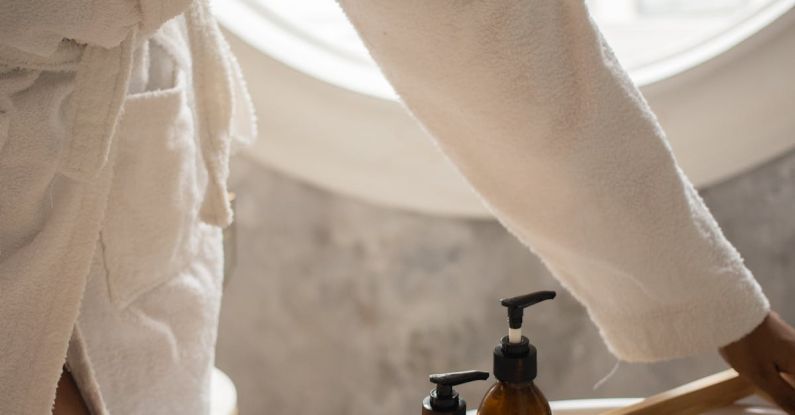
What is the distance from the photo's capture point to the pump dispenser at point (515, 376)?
552 mm

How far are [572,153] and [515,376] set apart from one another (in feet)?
0.55

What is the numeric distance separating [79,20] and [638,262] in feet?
1.43

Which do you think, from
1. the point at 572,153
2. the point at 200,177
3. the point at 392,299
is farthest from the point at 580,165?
the point at 392,299

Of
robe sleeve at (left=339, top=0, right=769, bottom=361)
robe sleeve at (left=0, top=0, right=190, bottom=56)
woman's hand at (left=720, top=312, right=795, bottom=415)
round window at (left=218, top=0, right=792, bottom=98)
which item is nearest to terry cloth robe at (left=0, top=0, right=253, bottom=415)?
robe sleeve at (left=0, top=0, right=190, bottom=56)

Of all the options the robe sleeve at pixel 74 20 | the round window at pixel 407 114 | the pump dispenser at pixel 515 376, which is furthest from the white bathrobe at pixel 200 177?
the round window at pixel 407 114

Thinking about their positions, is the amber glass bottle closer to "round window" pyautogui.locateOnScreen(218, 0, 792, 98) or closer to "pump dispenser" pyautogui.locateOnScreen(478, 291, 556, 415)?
"pump dispenser" pyautogui.locateOnScreen(478, 291, 556, 415)

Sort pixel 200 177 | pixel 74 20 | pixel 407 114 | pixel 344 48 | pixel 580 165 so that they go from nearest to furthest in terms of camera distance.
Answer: pixel 74 20 < pixel 580 165 < pixel 200 177 < pixel 407 114 < pixel 344 48

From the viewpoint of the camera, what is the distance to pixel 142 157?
2.07 ft

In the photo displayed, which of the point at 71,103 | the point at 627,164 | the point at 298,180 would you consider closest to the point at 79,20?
the point at 71,103

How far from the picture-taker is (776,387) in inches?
25.1

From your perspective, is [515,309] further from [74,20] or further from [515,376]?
[74,20]

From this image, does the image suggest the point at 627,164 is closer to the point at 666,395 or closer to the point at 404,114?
the point at 666,395

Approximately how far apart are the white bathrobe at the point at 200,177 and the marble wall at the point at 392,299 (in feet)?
1.39

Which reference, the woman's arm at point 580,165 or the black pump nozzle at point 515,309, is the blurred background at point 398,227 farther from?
the black pump nozzle at point 515,309
